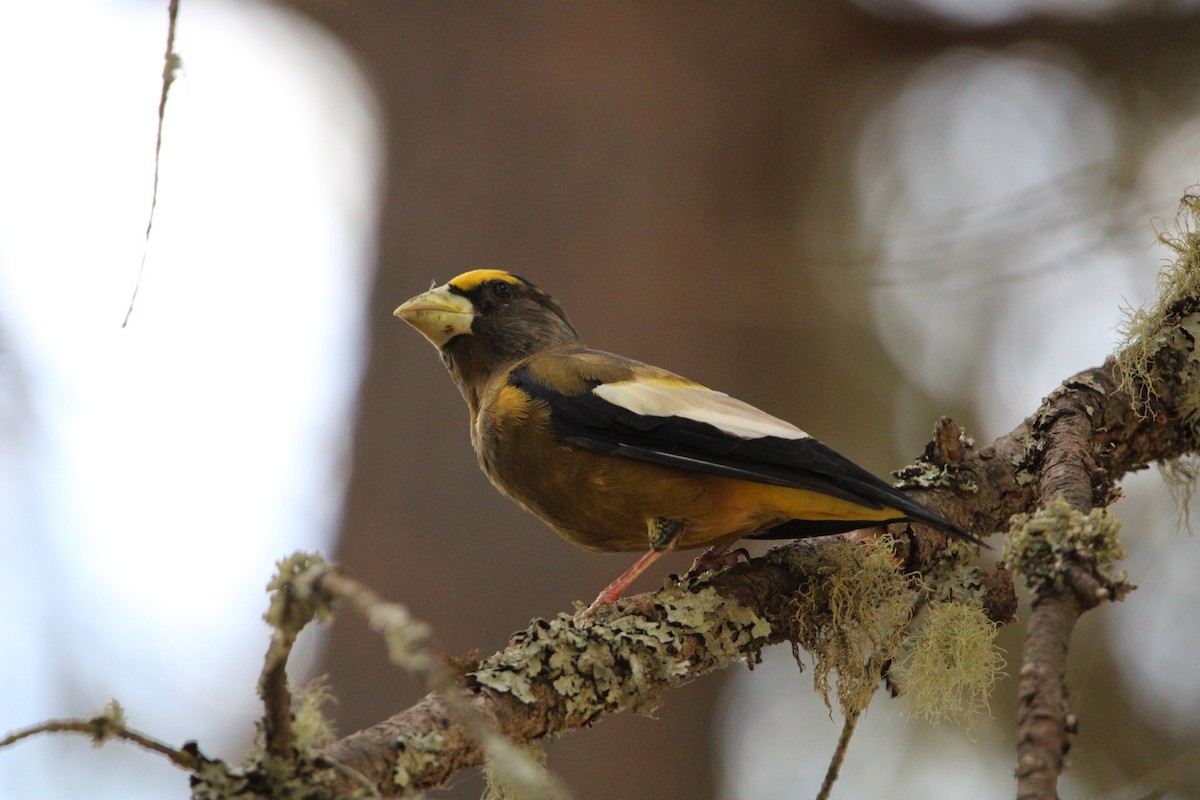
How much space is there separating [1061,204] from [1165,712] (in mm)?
2109

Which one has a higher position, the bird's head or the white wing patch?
the bird's head

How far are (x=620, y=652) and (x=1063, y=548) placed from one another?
2.87 ft

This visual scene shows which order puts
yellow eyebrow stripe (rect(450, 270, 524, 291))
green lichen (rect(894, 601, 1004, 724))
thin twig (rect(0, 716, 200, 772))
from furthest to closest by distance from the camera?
yellow eyebrow stripe (rect(450, 270, 524, 291)) < green lichen (rect(894, 601, 1004, 724)) < thin twig (rect(0, 716, 200, 772))

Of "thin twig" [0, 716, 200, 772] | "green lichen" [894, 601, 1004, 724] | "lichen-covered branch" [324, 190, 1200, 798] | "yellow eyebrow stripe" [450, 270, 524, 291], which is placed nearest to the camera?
"thin twig" [0, 716, 200, 772]

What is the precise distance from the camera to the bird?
2500 millimetres

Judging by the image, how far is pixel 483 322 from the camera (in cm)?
344

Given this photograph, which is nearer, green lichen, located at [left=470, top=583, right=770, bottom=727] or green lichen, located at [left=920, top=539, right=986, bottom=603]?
green lichen, located at [left=470, top=583, right=770, bottom=727]

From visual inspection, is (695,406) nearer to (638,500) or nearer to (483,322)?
(638,500)

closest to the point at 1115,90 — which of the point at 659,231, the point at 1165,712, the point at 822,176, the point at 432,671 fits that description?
the point at 822,176

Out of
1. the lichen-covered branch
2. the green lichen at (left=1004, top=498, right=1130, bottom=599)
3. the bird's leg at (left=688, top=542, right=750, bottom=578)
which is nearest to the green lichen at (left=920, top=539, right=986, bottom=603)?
the lichen-covered branch

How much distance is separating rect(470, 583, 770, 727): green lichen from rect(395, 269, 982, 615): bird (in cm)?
26

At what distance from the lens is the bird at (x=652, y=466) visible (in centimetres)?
250

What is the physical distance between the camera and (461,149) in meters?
4.70

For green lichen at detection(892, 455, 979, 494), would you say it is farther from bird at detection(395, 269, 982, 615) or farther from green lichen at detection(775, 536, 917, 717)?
green lichen at detection(775, 536, 917, 717)
